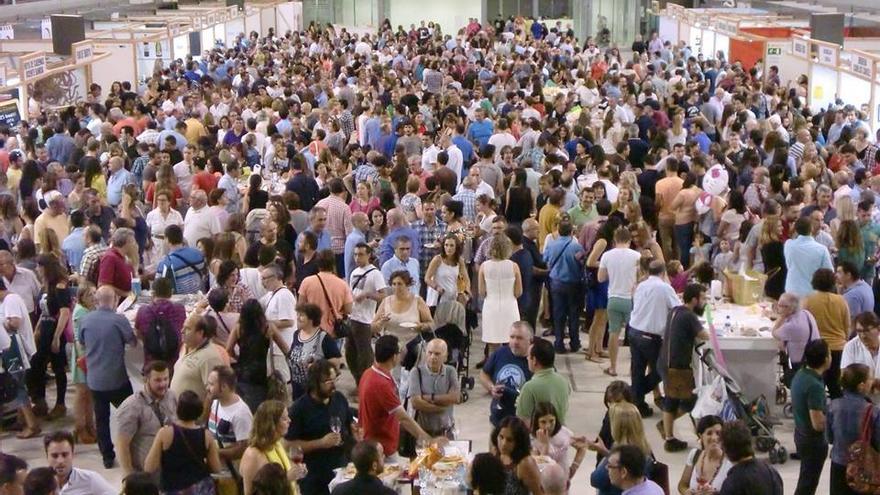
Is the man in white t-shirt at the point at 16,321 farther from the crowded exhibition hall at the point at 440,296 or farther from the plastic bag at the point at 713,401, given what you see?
the plastic bag at the point at 713,401

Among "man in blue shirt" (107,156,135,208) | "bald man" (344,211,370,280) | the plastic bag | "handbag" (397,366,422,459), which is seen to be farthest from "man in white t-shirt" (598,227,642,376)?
"man in blue shirt" (107,156,135,208)

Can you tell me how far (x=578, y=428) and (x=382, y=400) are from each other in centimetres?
252

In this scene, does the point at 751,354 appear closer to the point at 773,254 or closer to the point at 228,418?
the point at 773,254

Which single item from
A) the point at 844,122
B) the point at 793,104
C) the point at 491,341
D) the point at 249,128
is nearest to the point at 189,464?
the point at 491,341

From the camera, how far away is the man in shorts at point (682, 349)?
26.0 ft

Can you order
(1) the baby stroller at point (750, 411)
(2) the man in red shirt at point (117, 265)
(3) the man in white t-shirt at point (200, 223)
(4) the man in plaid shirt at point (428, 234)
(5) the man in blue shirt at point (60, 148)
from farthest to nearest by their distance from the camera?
1. (5) the man in blue shirt at point (60, 148)
2. (3) the man in white t-shirt at point (200, 223)
3. (4) the man in plaid shirt at point (428, 234)
4. (2) the man in red shirt at point (117, 265)
5. (1) the baby stroller at point (750, 411)

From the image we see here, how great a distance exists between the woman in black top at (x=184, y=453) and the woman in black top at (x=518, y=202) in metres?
5.41

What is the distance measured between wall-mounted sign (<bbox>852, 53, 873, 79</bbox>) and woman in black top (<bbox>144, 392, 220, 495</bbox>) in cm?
1189

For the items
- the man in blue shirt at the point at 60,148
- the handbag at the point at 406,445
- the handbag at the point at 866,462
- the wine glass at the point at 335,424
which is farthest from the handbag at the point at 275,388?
the man in blue shirt at the point at 60,148

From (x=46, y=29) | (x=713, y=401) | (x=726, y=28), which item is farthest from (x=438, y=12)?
(x=713, y=401)

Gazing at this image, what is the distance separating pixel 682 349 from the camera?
Result: 314 inches

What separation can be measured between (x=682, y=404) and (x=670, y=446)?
341mm

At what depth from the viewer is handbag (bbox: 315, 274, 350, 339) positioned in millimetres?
8320

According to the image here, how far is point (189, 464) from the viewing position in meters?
6.07
